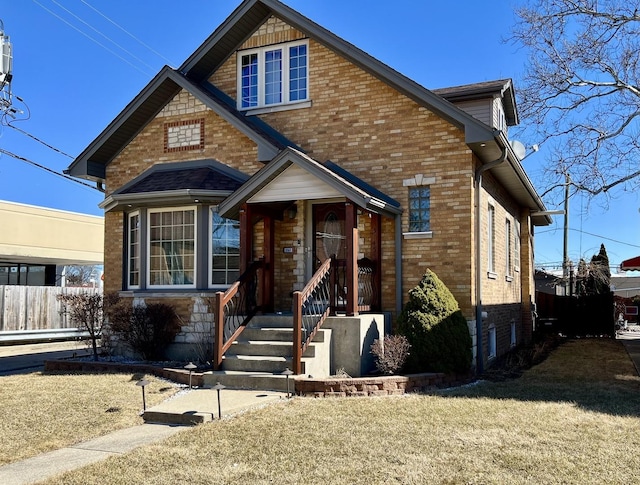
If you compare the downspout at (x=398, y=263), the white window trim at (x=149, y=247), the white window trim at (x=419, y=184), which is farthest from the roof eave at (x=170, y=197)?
the white window trim at (x=419, y=184)

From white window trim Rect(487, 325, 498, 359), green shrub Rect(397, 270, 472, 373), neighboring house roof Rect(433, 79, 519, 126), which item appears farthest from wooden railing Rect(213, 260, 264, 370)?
neighboring house roof Rect(433, 79, 519, 126)

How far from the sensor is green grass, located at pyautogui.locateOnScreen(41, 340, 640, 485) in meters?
5.62

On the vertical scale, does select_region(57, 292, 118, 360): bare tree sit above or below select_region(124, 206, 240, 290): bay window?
below

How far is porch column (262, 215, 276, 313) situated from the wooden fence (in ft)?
37.7

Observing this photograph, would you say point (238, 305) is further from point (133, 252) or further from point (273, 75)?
point (273, 75)

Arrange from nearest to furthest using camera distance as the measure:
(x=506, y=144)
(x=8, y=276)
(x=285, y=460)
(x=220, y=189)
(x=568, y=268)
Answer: (x=285, y=460) → (x=506, y=144) → (x=220, y=189) → (x=8, y=276) → (x=568, y=268)

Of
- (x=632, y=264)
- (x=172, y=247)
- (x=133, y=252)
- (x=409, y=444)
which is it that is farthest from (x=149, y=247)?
(x=632, y=264)

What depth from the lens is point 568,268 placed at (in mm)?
31094

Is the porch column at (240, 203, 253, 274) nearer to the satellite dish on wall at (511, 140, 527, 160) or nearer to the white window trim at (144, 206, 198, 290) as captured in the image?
the white window trim at (144, 206, 198, 290)

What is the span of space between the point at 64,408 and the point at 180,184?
5.55 meters

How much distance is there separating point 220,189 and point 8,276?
21.1m

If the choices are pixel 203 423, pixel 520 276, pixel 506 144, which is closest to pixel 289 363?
pixel 203 423

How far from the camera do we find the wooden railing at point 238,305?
10430mm

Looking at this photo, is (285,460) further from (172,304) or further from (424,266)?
(172,304)
